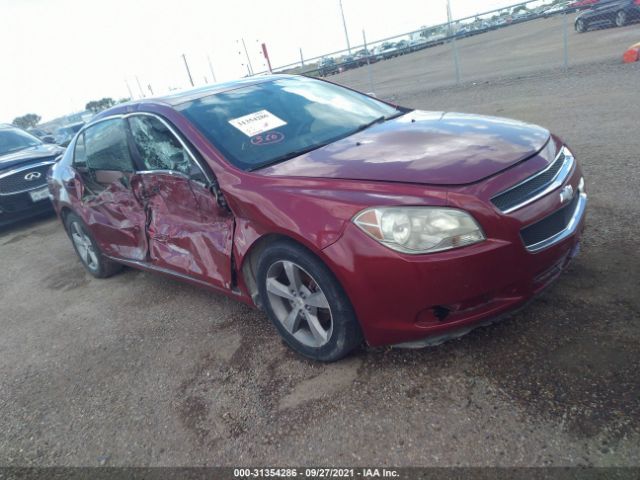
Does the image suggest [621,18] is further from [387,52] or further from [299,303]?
[299,303]

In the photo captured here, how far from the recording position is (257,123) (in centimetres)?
327

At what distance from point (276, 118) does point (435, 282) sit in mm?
1737

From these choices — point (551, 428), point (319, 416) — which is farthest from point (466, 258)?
point (319, 416)

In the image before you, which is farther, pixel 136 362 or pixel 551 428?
pixel 136 362

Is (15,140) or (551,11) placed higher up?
(15,140)

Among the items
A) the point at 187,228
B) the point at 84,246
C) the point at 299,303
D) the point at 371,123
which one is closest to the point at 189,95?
the point at 187,228

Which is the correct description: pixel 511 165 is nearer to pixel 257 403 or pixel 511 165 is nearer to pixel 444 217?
pixel 444 217

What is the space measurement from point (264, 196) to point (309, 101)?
50.9 inches

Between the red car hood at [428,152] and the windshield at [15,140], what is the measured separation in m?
7.74

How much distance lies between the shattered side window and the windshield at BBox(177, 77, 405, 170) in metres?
0.19

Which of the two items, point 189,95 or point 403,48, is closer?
point 189,95

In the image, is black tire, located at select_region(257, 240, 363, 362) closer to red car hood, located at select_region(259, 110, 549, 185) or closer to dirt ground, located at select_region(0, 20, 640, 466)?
dirt ground, located at select_region(0, 20, 640, 466)

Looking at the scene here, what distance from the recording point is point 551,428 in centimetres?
204

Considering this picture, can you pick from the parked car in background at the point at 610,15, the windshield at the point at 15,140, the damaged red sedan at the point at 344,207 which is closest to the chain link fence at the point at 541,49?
the parked car in background at the point at 610,15
